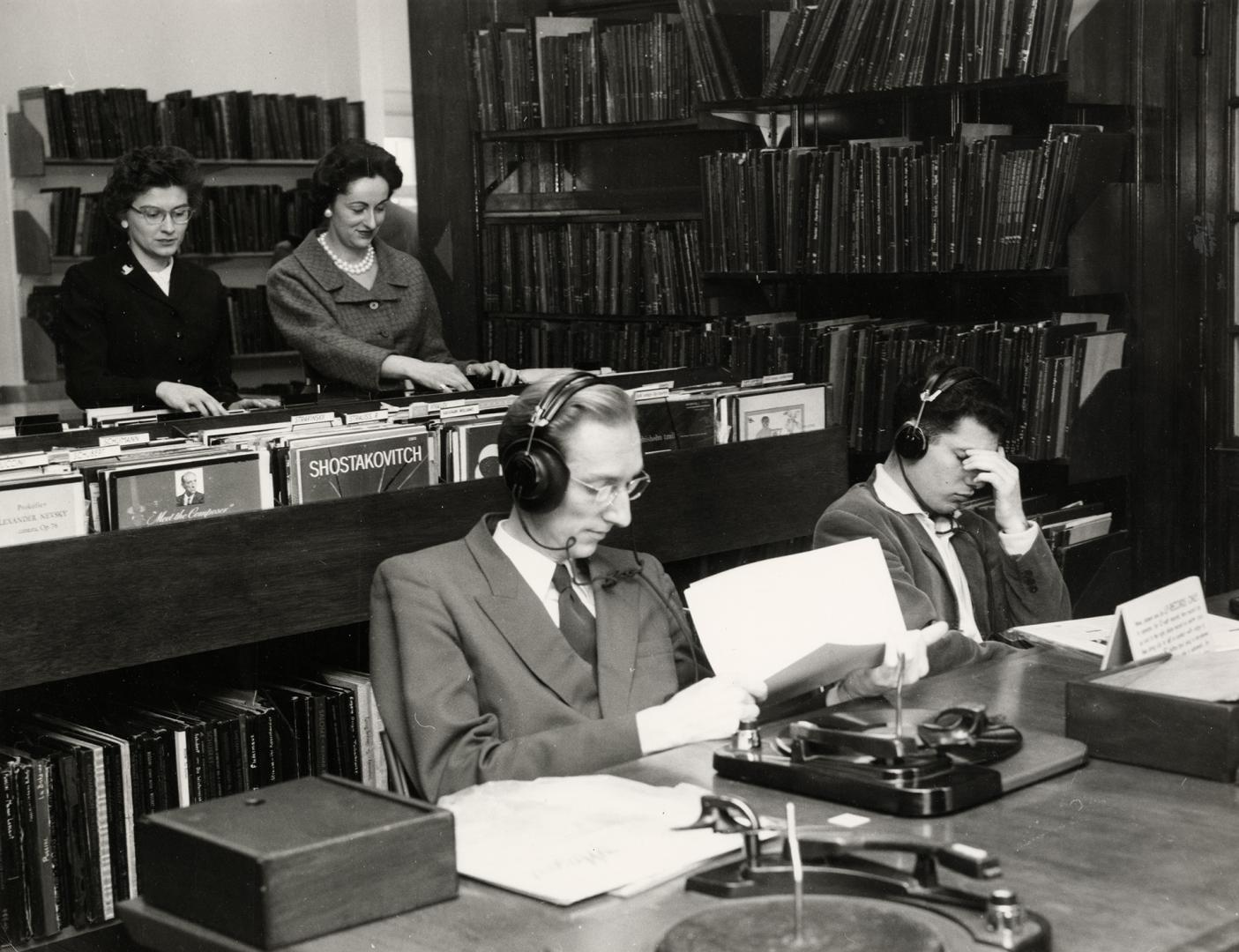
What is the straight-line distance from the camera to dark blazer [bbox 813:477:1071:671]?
2711 mm

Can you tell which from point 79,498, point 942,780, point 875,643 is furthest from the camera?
point 79,498

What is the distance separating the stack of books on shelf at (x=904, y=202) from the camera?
4297 millimetres

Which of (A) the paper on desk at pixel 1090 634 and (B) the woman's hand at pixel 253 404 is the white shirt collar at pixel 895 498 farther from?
(B) the woman's hand at pixel 253 404

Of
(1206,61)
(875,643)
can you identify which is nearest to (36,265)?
(1206,61)

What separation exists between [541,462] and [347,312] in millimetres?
2400

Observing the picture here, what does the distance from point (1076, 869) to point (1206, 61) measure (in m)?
3.33

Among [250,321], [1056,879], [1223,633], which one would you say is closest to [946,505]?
[1223,633]

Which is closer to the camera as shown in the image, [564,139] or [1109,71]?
[1109,71]

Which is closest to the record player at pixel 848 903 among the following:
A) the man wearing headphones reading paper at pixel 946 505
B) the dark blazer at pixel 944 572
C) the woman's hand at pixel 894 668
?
the woman's hand at pixel 894 668

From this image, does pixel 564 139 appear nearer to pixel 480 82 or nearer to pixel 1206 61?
pixel 480 82

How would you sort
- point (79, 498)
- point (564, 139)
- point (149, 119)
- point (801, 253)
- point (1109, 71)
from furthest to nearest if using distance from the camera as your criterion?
point (149, 119) < point (564, 139) < point (801, 253) < point (1109, 71) < point (79, 498)

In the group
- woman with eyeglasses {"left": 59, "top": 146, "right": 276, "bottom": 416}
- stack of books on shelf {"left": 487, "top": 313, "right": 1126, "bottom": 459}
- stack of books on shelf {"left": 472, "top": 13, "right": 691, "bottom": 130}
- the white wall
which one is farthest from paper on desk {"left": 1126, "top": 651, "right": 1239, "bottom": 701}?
the white wall

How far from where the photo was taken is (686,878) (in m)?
1.48

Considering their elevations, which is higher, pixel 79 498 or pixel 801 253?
→ pixel 801 253
